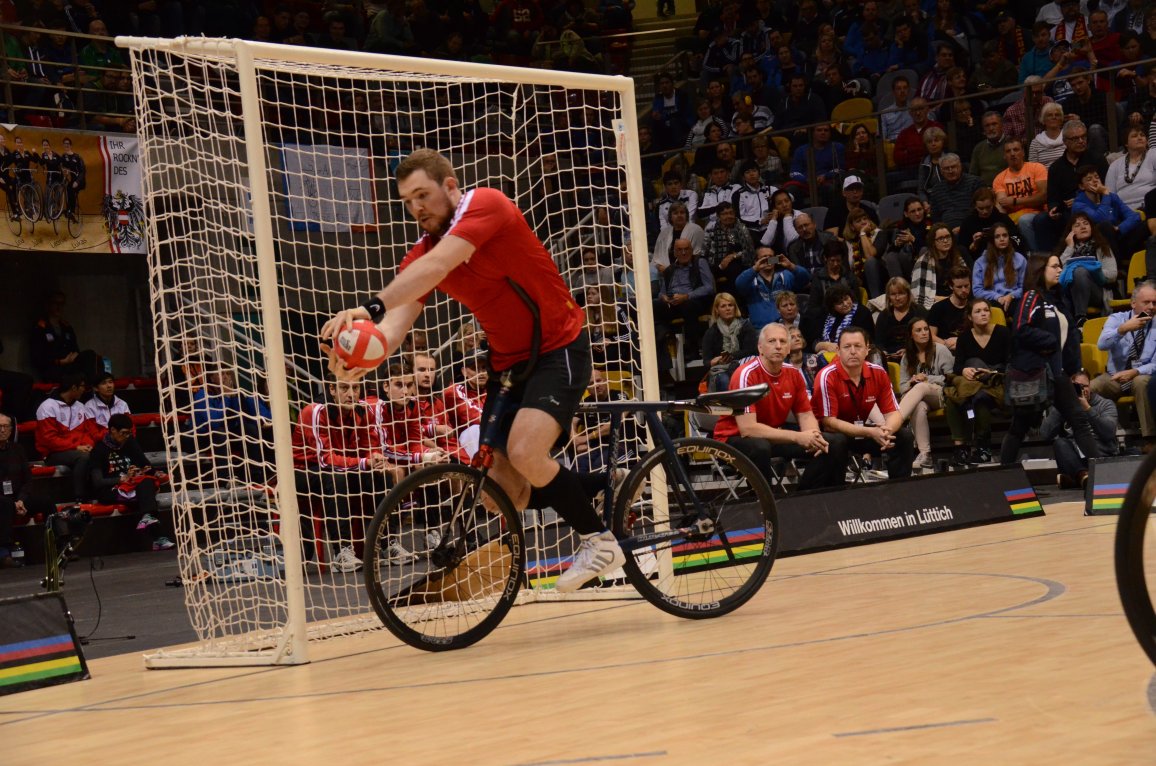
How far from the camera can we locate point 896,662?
184 inches

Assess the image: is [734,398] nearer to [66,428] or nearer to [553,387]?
[553,387]

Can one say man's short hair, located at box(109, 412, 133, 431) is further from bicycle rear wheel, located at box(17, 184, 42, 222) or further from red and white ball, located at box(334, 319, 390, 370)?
red and white ball, located at box(334, 319, 390, 370)

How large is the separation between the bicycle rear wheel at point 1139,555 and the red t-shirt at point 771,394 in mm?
6831

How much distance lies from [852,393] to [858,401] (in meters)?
0.08

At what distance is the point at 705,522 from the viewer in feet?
20.5

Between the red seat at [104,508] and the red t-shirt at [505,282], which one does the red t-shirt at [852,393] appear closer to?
the red t-shirt at [505,282]

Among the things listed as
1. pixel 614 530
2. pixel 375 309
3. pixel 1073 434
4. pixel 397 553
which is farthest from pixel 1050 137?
pixel 375 309

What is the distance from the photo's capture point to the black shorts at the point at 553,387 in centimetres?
591

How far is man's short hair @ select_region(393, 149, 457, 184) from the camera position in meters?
5.88

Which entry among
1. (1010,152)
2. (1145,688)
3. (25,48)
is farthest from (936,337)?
(25,48)

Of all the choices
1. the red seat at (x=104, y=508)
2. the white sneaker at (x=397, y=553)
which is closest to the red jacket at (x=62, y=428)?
the red seat at (x=104, y=508)

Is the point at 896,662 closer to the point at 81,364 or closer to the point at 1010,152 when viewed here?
the point at 1010,152

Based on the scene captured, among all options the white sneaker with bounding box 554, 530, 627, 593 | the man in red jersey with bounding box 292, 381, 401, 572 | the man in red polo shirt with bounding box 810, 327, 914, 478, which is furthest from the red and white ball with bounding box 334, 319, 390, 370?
the man in red polo shirt with bounding box 810, 327, 914, 478

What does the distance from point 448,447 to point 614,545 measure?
3.25 meters
